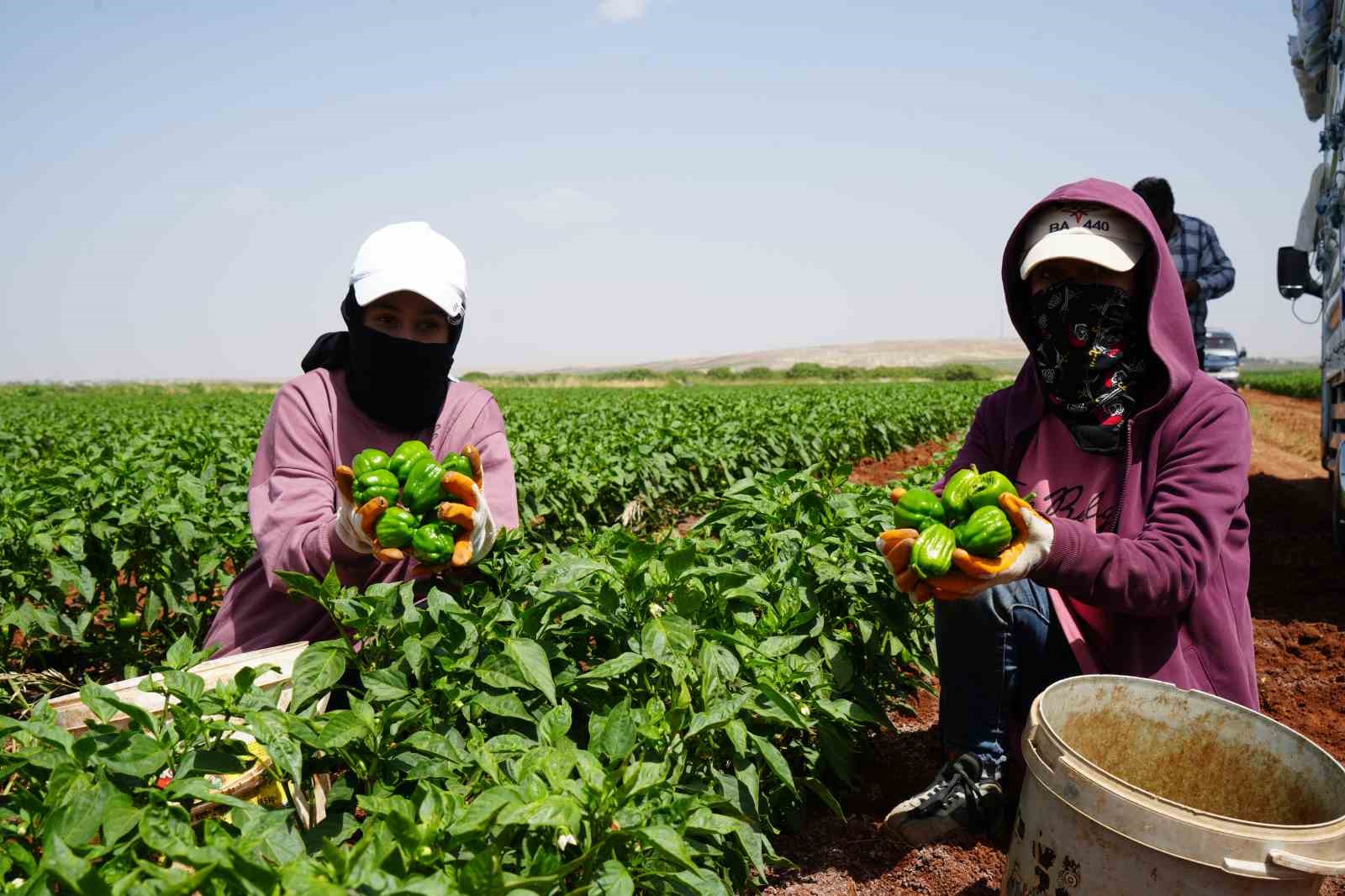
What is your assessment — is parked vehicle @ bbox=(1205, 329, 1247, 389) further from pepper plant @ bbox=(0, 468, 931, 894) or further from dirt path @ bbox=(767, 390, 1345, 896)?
pepper plant @ bbox=(0, 468, 931, 894)

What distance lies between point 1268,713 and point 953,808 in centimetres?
207

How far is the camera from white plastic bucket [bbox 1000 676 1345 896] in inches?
60.5

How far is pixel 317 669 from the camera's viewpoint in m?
1.82

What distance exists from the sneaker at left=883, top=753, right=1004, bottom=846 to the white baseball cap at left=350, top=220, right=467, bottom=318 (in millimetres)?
2076

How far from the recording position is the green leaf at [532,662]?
5.92 feet

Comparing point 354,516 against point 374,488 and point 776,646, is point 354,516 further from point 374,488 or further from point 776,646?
point 776,646

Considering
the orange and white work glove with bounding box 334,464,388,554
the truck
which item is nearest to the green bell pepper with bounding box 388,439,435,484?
the orange and white work glove with bounding box 334,464,388,554

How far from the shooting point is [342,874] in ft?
4.16

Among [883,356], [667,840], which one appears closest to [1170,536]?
[667,840]

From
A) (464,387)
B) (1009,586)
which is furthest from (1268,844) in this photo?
(464,387)

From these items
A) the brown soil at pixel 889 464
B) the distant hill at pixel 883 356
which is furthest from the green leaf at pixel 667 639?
the distant hill at pixel 883 356

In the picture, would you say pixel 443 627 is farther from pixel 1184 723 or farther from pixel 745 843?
pixel 1184 723

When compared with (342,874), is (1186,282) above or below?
above

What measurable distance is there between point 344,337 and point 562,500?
11.9 feet
